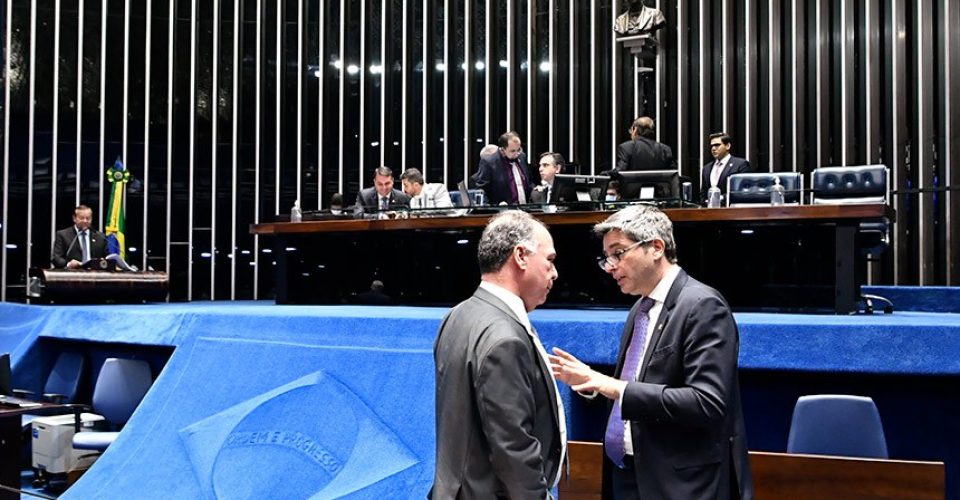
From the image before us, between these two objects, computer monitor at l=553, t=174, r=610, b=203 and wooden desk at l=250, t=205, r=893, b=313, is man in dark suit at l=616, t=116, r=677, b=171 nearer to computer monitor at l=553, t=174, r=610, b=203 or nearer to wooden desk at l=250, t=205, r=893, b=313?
computer monitor at l=553, t=174, r=610, b=203

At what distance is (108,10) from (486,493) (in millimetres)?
10466

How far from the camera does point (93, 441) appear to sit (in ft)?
17.5

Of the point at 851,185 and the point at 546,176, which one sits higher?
the point at 546,176

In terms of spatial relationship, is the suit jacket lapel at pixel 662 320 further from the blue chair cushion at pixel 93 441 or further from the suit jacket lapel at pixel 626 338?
the blue chair cushion at pixel 93 441

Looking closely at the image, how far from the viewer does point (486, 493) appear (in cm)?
217

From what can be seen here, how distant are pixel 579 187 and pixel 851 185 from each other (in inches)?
A: 82.5

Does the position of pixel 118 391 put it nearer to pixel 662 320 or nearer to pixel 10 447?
pixel 10 447

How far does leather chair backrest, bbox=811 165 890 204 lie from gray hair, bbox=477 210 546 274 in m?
4.91

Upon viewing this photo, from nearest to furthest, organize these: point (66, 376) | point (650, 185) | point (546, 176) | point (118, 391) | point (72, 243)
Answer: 1. point (118, 391)
2. point (650, 185)
3. point (66, 376)
4. point (546, 176)
5. point (72, 243)

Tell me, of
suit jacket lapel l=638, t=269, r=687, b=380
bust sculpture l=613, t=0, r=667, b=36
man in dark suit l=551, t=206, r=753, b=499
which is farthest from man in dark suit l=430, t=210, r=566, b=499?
bust sculpture l=613, t=0, r=667, b=36

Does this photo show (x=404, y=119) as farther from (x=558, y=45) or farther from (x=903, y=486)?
(x=903, y=486)

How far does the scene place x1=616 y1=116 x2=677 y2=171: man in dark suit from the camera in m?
7.82

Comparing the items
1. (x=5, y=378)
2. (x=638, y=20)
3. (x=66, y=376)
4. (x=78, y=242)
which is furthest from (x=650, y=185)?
(x=78, y=242)

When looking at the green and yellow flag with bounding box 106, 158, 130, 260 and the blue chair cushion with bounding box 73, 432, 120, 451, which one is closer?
the blue chair cushion with bounding box 73, 432, 120, 451
